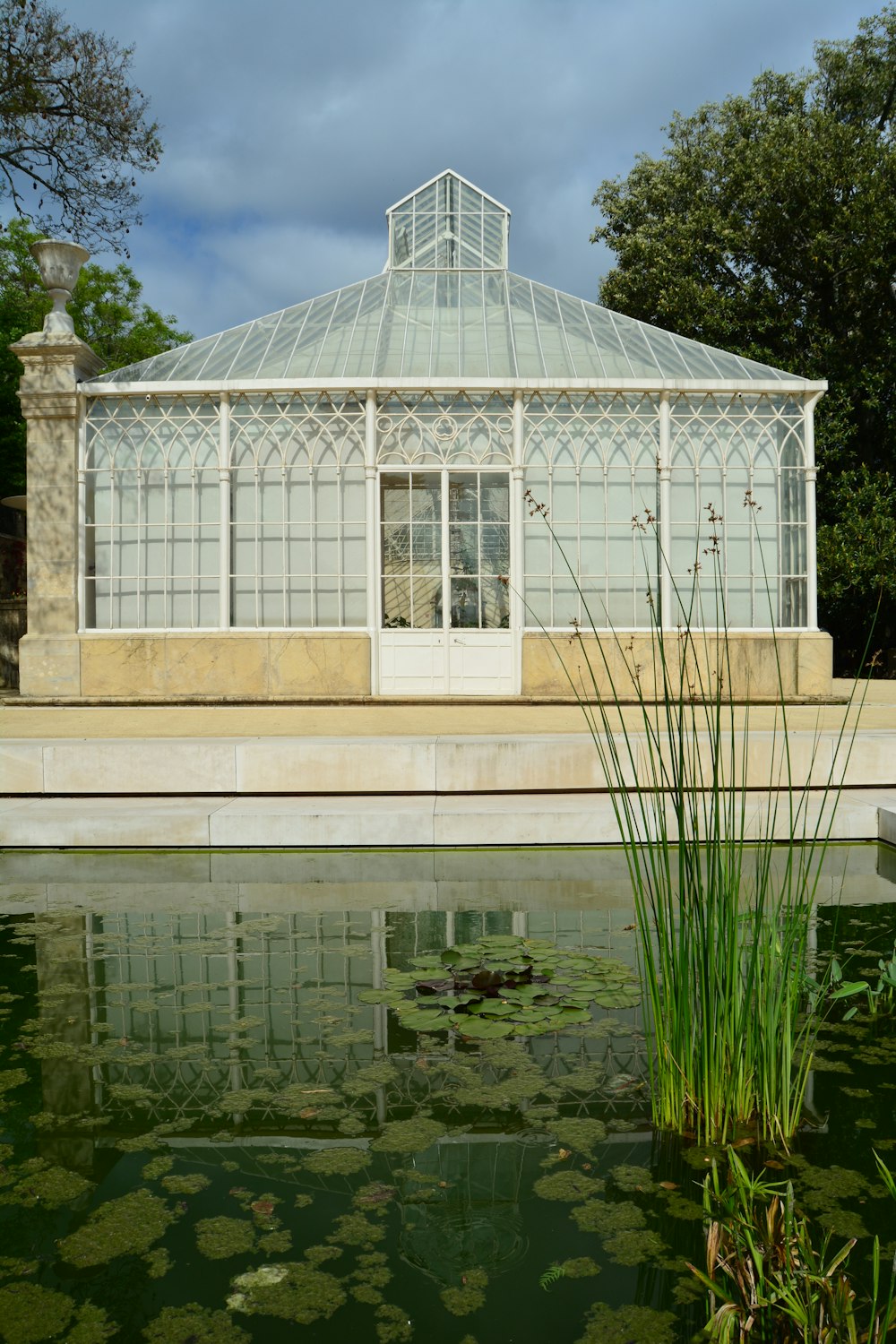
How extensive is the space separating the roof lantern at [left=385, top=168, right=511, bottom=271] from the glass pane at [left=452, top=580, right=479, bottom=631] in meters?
3.87

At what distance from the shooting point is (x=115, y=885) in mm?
4246

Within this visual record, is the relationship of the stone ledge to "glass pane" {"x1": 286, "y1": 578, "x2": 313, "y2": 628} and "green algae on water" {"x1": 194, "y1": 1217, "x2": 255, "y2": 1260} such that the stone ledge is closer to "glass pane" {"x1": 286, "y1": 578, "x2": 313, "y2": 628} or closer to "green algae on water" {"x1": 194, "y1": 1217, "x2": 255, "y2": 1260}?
"green algae on water" {"x1": 194, "y1": 1217, "x2": 255, "y2": 1260}

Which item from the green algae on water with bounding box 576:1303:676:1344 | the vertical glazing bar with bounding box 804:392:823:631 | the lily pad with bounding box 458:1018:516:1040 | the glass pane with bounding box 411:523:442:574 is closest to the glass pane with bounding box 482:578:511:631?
the glass pane with bounding box 411:523:442:574

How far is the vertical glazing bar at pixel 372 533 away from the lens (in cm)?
984

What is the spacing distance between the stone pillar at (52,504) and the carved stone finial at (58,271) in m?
0.02

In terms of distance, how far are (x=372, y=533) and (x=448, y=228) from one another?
397 cm

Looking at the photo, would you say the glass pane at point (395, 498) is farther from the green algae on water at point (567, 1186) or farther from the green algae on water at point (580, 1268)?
the green algae on water at point (580, 1268)

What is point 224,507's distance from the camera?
988cm

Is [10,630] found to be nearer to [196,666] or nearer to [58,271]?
[196,666]

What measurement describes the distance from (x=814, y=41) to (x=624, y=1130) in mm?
18839

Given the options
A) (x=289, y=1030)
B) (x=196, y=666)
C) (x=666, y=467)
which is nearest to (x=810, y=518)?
(x=666, y=467)

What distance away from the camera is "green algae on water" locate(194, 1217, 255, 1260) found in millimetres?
1734

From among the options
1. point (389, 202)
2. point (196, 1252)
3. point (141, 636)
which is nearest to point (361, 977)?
point (196, 1252)

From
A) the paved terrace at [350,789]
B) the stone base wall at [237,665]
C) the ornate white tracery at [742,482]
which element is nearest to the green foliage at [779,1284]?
the paved terrace at [350,789]
